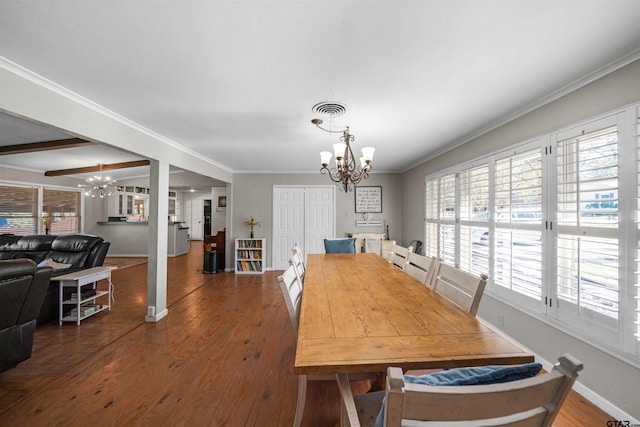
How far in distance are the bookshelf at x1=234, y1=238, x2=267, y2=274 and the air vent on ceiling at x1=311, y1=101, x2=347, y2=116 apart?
152 inches

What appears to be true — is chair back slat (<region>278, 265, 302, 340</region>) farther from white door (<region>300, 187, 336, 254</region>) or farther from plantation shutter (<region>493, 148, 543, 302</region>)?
white door (<region>300, 187, 336, 254</region>)

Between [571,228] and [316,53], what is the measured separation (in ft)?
7.44

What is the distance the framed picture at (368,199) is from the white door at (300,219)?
2.00 ft

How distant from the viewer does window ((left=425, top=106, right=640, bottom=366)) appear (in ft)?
5.46

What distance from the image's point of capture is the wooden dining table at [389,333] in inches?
37.9

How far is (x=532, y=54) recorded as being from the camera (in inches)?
65.6

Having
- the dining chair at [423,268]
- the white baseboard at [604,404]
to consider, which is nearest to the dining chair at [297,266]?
the dining chair at [423,268]

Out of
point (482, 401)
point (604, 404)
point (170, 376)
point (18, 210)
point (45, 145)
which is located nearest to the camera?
point (482, 401)

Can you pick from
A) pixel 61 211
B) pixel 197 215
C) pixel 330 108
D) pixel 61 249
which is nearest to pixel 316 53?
pixel 330 108

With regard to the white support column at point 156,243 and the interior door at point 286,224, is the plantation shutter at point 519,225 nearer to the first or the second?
the white support column at point 156,243

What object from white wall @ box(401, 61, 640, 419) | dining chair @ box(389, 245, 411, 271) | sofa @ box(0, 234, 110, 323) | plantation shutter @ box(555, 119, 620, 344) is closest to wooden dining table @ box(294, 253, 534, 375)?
dining chair @ box(389, 245, 411, 271)

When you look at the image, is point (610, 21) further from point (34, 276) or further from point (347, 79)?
point (34, 276)

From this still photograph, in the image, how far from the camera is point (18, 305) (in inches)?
81.7

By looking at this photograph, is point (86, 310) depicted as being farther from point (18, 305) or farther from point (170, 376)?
point (170, 376)
